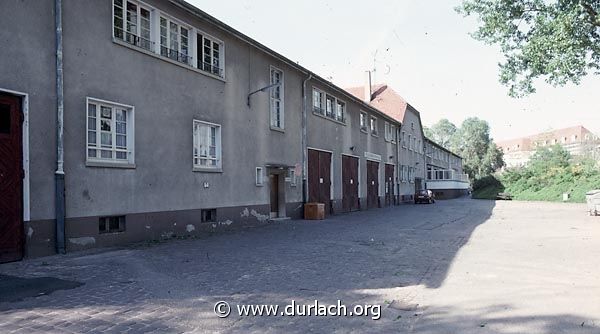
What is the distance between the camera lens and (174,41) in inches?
548

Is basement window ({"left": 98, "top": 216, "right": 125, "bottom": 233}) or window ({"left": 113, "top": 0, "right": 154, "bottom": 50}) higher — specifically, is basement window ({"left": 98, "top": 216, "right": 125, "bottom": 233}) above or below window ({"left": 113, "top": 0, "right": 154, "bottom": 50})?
below

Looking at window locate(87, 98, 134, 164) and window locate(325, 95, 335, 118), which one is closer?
window locate(87, 98, 134, 164)

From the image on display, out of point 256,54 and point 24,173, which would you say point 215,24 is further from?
point 24,173

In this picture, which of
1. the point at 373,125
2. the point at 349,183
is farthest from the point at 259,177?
the point at 373,125

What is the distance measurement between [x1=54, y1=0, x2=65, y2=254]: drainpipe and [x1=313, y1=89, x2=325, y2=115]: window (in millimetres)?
14317

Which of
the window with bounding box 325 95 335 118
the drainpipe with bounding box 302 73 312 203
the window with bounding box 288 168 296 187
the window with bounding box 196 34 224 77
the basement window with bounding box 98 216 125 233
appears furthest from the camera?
the window with bounding box 325 95 335 118

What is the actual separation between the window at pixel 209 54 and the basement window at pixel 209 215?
14.7ft

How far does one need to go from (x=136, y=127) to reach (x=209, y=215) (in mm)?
4065

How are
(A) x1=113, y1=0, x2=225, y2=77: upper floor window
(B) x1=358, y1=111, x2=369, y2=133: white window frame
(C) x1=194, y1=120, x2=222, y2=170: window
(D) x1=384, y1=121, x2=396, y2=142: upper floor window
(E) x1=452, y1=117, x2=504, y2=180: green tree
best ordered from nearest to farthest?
(A) x1=113, y1=0, x2=225, y2=77: upper floor window, (C) x1=194, y1=120, x2=222, y2=170: window, (B) x1=358, y1=111, x2=369, y2=133: white window frame, (D) x1=384, y1=121, x2=396, y2=142: upper floor window, (E) x1=452, y1=117, x2=504, y2=180: green tree

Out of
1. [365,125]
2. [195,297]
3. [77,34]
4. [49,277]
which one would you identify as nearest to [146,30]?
[77,34]

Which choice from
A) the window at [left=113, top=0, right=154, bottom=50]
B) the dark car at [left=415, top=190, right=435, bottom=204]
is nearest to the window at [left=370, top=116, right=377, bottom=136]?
the dark car at [left=415, top=190, right=435, bottom=204]

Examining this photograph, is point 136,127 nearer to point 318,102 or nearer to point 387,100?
point 318,102

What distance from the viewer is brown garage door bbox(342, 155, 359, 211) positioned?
26.6 meters

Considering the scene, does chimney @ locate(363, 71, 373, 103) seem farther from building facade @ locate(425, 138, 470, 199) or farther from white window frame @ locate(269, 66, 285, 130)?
white window frame @ locate(269, 66, 285, 130)
